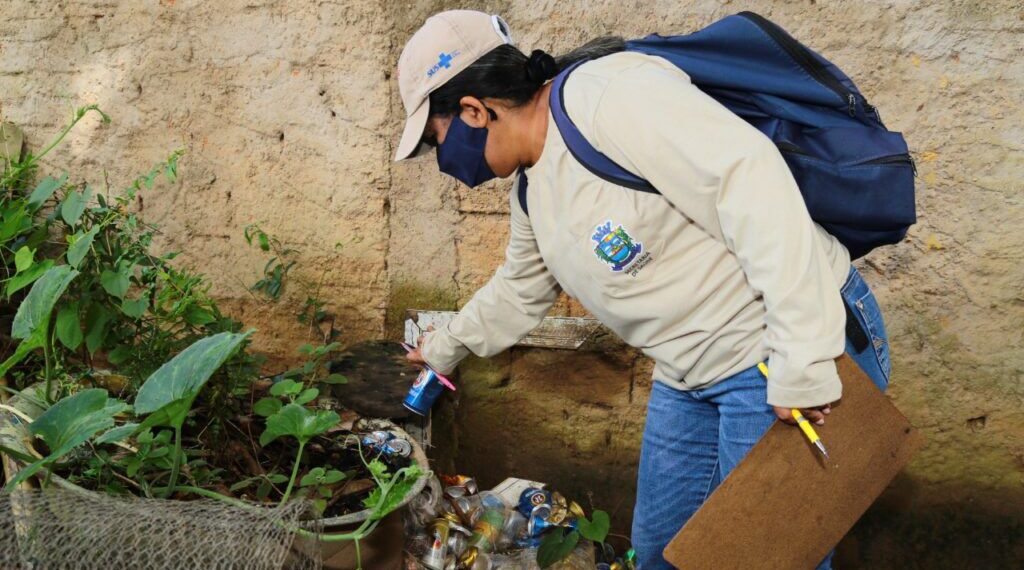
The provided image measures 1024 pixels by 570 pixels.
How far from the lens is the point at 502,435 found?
3.12m

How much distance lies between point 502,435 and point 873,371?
146 cm

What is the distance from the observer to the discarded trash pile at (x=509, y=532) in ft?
8.77

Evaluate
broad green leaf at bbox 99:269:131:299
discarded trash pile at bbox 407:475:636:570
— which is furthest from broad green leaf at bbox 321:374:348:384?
broad green leaf at bbox 99:269:131:299

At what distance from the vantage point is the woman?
160 centimetres

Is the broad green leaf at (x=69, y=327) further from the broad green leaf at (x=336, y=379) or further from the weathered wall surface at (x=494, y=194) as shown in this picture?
the weathered wall surface at (x=494, y=194)

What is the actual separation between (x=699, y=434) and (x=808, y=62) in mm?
784

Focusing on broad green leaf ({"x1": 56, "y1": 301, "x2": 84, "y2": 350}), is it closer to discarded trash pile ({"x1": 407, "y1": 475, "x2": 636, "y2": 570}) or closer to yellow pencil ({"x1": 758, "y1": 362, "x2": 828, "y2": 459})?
discarded trash pile ({"x1": 407, "y1": 475, "x2": 636, "y2": 570})

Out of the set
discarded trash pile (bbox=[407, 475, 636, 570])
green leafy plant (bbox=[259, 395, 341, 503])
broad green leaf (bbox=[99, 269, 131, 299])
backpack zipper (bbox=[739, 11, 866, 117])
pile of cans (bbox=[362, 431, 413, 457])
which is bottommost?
discarded trash pile (bbox=[407, 475, 636, 570])

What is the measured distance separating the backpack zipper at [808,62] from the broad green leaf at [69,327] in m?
1.73

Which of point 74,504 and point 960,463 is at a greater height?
point 74,504

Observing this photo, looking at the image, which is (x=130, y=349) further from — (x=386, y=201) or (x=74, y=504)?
(x=386, y=201)

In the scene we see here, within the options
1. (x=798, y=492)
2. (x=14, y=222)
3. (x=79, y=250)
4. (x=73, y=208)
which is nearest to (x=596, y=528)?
(x=798, y=492)

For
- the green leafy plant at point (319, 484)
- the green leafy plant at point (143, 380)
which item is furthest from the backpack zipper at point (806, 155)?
the green leafy plant at point (319, 484)

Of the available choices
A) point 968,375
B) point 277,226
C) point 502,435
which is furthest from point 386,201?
point 968,375
